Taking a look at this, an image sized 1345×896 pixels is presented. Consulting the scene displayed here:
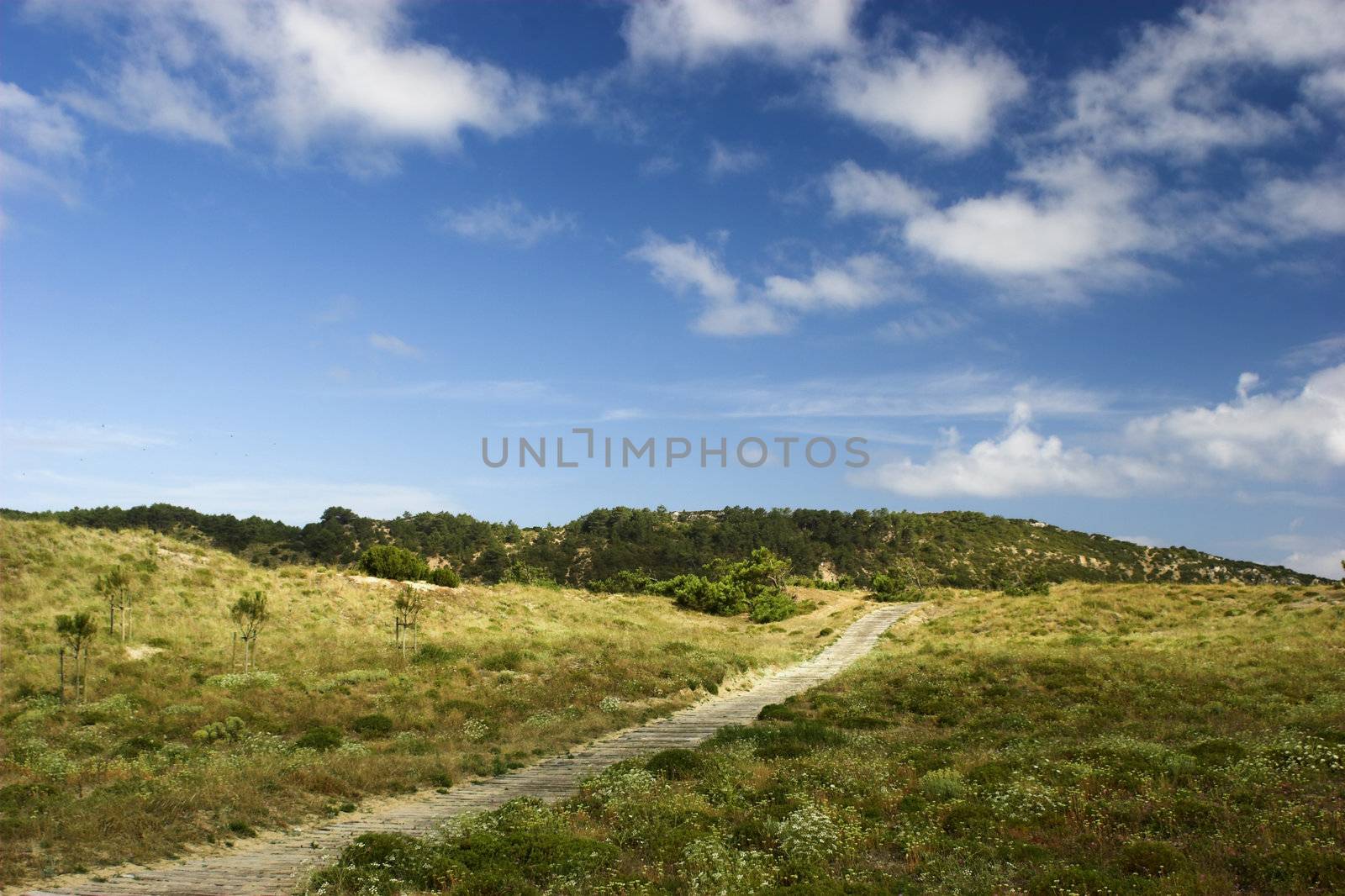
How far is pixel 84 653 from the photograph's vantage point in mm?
28391

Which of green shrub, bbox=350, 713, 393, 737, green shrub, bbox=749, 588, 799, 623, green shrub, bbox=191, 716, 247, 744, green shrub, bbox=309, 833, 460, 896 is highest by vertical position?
green shrub, bbox=309, 833, 460, 896

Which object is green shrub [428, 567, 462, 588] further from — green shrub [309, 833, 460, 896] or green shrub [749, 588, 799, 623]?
green shrub [309, 833, 460, 896]

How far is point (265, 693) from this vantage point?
997 inches

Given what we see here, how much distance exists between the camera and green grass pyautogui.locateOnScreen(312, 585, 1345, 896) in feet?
31.0

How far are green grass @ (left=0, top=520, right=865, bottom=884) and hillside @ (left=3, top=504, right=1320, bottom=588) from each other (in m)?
47.3

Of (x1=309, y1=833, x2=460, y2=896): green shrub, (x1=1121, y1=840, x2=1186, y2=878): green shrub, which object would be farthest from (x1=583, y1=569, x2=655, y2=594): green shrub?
(x1=1121, y1=840, x2=1186, y2=878): green shrub

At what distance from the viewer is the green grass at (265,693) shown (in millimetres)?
13711

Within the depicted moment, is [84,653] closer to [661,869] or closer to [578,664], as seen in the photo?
[578,664]

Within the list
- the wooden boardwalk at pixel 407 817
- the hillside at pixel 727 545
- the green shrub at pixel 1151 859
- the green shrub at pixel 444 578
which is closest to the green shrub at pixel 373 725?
the wooden boardwalk at pixel 407 817

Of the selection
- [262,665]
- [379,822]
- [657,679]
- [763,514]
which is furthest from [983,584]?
[379,822]

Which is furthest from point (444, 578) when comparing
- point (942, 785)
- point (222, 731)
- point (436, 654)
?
point (942, 785)

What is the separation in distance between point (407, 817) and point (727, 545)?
A: 107 metres

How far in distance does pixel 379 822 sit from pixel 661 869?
22.7 ft

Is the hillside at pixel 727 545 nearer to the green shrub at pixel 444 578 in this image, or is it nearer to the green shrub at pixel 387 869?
the green shrub at pixel 444 578
